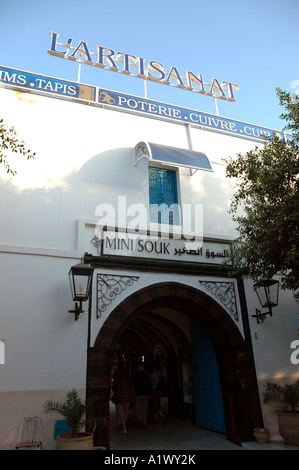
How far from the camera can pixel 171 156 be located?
268 inches

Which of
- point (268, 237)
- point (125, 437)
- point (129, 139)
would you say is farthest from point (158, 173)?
point (125, 437)

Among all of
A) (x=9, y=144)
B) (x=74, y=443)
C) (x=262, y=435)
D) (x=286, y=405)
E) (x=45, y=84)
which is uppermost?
(x=45, y=84)

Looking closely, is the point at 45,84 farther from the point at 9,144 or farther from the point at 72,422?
the point at 72,422

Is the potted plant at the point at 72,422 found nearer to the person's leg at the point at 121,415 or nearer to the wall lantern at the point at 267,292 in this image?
the person's leg at the point at 121,415

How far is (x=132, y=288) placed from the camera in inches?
238

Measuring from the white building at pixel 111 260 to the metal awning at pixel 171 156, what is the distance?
4cm

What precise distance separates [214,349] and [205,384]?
2.88ft

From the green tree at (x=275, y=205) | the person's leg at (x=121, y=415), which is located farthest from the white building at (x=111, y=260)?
the person's leg at (x=121, y=415)

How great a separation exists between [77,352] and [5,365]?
104cm

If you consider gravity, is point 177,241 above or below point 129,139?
below

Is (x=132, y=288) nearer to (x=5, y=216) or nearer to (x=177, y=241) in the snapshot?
(x=177, y=241)

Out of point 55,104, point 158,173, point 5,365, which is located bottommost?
point 5,365

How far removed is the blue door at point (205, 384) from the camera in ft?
22.1

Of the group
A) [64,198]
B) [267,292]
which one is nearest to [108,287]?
[64,198]
